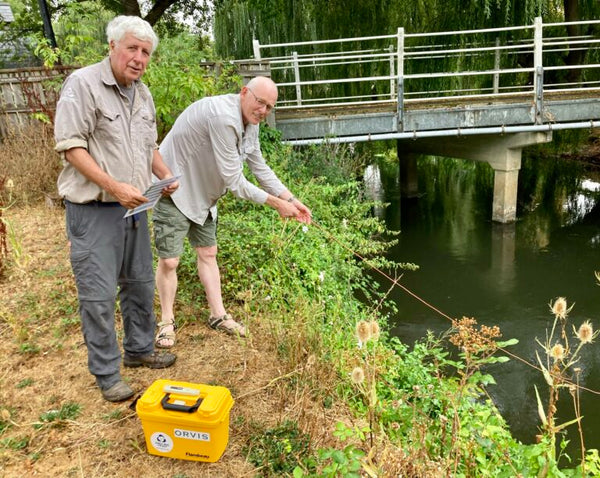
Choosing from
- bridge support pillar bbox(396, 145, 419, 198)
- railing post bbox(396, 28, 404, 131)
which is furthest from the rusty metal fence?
bridge support pillar bbox(396, 145, 419, 198)

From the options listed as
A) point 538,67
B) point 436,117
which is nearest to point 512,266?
point 436,117

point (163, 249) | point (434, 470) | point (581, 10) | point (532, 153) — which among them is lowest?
point (532, 153)

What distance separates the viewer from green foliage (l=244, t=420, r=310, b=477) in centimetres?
228

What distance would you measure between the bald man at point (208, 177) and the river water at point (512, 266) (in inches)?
119

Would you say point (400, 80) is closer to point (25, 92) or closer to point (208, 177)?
point (25, 92)

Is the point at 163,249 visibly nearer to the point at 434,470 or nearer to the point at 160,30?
the point at 434,470

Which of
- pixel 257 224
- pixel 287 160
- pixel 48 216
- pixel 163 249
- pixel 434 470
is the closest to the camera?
pixel 434 470

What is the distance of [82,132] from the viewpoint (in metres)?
2.24

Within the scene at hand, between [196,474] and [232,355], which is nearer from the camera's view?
[196,474]

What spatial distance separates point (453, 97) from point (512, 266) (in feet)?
11.0

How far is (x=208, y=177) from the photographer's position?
3.08 meters

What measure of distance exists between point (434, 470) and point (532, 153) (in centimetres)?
1661

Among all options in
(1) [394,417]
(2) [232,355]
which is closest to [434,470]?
(1) [394,417]

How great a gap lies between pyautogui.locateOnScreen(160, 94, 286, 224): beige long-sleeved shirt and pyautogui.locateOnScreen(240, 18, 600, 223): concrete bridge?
16.8 ft
